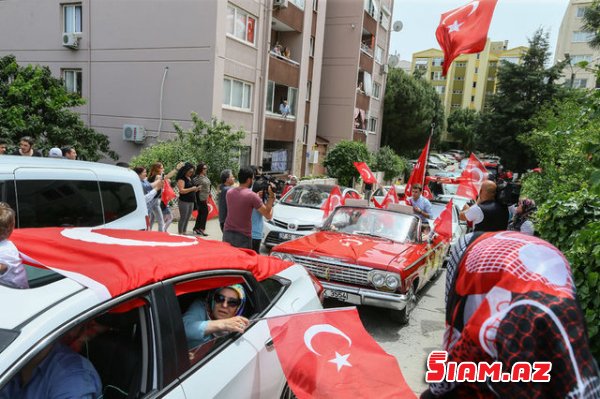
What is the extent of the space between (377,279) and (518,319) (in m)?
4.23

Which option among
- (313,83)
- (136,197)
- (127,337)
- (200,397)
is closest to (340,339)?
(200,397)

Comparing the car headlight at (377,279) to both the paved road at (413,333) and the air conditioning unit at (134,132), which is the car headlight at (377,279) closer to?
the paved road at (413,333)

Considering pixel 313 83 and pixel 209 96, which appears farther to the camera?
pixel 313 83

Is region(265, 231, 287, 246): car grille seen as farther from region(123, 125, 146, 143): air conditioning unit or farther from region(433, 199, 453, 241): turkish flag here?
region(123, 125, 146, 143): air conditioning unit

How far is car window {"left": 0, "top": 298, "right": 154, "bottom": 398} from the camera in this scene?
6.34ft

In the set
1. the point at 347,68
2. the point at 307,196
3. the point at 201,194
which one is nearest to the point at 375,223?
the point at 307,196

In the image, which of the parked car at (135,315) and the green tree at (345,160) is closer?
the parked car at (135,315)

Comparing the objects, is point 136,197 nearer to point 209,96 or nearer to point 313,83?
point 209,96

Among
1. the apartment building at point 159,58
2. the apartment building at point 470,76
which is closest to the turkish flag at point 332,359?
the apartment building at point 159,58

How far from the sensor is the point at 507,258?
1.44 meters

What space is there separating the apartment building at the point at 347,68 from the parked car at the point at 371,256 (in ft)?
76.6

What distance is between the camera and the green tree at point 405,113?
1460 inches

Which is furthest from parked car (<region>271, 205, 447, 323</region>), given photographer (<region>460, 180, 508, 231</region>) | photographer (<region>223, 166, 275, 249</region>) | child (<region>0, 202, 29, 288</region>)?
child (<region>0, 202, 29, 288</region>)

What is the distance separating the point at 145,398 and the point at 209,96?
1596 cm
